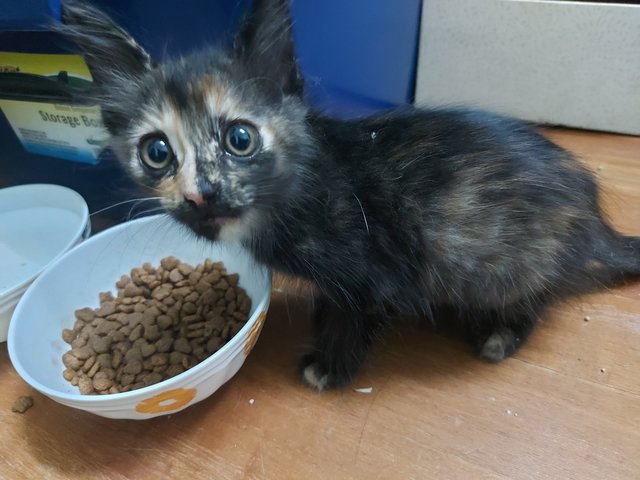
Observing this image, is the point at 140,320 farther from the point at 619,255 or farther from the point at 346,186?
the point at 619,255

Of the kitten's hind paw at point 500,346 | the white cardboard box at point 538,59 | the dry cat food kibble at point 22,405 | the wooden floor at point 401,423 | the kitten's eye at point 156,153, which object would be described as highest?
the kitten's eye at point 156,153

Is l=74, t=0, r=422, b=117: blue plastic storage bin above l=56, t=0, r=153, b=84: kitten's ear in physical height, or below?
below

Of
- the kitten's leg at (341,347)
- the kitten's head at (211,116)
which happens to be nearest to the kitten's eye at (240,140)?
the kitten's head at (211,116)

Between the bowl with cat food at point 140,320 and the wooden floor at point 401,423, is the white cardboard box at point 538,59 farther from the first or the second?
the bowl with cat food at point 140,320

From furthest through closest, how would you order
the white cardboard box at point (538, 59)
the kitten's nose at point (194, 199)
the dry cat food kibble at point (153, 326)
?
the white cardboard box at point (538, 59), the dry cat food kibble at point (153, 326), the kitten's nose at point (194, 199)

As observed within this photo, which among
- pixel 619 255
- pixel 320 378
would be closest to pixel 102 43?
pixel 320 378

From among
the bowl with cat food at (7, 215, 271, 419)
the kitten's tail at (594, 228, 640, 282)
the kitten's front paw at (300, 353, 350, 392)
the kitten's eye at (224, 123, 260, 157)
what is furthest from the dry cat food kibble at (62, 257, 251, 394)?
the kitten's tail at (594, 228, 640, 282)

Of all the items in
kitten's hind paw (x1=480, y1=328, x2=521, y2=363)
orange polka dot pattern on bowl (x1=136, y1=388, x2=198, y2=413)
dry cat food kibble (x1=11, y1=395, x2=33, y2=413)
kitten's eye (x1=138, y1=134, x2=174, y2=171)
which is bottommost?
dry cat food kibble (x1=11, y1=395, x2=33, y2=413)

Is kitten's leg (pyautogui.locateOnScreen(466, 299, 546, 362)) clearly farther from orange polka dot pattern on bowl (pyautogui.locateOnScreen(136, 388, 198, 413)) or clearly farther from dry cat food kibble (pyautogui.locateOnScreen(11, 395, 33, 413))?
dry cat food kibble (pyautogui.locateOnScreen(11, 395, 33, 413))
